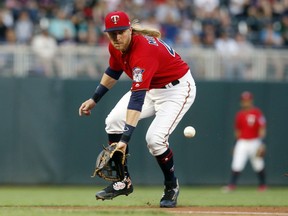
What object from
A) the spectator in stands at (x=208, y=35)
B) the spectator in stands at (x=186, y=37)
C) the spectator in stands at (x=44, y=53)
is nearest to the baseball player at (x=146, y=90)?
the spectator in stands at (x=44, y=53)

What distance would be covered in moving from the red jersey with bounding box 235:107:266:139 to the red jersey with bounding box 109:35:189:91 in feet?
22.3

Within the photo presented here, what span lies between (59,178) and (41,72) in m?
2.13

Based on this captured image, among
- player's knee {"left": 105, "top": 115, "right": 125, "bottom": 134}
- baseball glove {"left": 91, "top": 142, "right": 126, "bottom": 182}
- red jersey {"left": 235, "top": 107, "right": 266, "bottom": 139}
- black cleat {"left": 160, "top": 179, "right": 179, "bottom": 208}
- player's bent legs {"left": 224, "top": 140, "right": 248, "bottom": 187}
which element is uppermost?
player's knee {"left": 105, "top": 115, "right": 125, "bottom": 134}

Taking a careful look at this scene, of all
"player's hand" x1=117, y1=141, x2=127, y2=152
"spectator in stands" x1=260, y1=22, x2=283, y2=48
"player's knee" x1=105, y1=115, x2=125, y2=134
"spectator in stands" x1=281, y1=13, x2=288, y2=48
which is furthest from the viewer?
"spectator in stands" x1=281, y1=13, x2=288, y2=48

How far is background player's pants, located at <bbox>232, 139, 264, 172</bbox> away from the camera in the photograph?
1487cm

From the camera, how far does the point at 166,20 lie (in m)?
16.4

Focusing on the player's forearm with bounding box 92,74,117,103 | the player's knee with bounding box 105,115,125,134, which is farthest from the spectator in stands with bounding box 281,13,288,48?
the player's knee with bounding box 105,115,125,134

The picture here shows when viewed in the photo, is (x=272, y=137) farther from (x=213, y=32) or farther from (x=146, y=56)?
(x=146, y=56)

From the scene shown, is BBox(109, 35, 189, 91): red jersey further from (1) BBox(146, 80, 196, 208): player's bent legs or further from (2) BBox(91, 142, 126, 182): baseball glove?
(2) BBox(91, 142, 126, 182): baseball glove

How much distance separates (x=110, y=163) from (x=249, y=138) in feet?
24.7

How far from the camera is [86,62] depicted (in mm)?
14695

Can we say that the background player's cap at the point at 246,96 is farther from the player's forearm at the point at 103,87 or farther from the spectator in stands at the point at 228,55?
the player's forearm at the point at 103,87

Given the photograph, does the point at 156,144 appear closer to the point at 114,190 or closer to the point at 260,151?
the point at 114,190

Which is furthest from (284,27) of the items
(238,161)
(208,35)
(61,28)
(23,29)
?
(23,29)
